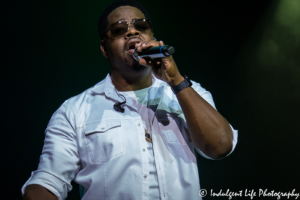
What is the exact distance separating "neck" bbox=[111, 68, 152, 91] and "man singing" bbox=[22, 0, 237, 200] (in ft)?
0.22

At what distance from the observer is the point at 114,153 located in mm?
1402

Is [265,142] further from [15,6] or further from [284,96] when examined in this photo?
[15,6]

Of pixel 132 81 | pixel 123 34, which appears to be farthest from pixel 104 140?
pixel 123 34

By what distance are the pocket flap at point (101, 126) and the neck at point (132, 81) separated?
0.37 metres

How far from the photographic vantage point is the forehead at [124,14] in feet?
5.88

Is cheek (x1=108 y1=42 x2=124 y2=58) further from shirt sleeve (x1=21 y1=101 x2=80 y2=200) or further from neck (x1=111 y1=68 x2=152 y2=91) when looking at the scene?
shirt sleeve (x1=21 y1=101 x2=80 y2=200)

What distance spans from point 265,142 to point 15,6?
2.78m

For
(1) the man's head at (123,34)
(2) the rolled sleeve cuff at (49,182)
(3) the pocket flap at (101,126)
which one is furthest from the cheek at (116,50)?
(2) the rolled sleeve cuff at (49,182)

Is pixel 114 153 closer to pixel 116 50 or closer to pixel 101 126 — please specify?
pixel 101 126

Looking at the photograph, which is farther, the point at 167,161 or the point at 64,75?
the point at 64,75

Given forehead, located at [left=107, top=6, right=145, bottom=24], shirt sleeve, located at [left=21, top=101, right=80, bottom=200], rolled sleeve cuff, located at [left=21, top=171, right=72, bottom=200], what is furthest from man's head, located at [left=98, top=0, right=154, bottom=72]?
rolled sleeve cuff, located at [left=21, top=171, right=72, bottom=200]

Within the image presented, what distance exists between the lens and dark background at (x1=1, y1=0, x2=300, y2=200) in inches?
87.0

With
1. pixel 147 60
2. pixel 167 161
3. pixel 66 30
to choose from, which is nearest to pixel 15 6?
pixel 66 30

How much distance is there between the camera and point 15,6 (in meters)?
2.11
